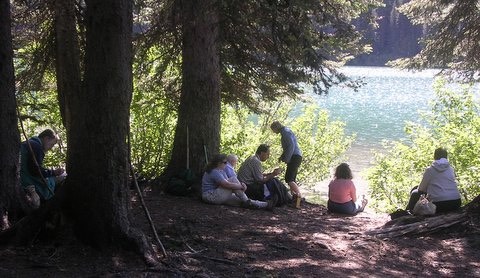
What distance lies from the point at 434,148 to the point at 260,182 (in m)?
7.31

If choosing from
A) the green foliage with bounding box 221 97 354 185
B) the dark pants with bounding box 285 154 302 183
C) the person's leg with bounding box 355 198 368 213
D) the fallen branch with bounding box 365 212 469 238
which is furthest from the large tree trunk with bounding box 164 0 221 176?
the green foliage with bounding box 221 97 354 185

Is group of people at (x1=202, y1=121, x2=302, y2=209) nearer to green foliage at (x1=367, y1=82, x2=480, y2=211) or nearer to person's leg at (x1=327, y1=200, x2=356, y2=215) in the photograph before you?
person's leg at (x1=327, y1=200, x2=356, y2=215)

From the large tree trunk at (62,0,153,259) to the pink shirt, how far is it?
16.6 feet

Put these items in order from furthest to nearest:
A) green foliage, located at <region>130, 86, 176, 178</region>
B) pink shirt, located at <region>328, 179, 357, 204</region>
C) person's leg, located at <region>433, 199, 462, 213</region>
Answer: green foliage, located at <region>130, 86, 176, 178</region>, pink shirt, located at <region>328, 179, 357, 204</region>, person's leg, located at <region>433, 199, 462, 213</region>

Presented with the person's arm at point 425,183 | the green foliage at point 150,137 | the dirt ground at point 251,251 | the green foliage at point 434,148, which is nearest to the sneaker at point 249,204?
the dirt ground at point 251,251

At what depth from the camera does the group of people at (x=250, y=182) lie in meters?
7.98

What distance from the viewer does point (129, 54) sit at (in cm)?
445

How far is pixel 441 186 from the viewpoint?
25.0ft

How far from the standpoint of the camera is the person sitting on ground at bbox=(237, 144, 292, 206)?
338 inches

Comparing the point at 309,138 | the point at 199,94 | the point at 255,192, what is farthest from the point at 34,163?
the point at 309,138

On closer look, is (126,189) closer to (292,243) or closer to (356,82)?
(292,243)

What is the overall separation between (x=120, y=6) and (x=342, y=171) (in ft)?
18.5

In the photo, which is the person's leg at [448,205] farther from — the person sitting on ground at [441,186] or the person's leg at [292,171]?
the person's leg at [292,171]

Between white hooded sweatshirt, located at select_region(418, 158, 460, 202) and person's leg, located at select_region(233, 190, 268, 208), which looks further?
person's leg, located at select_region(233, 190, 268, 208)
